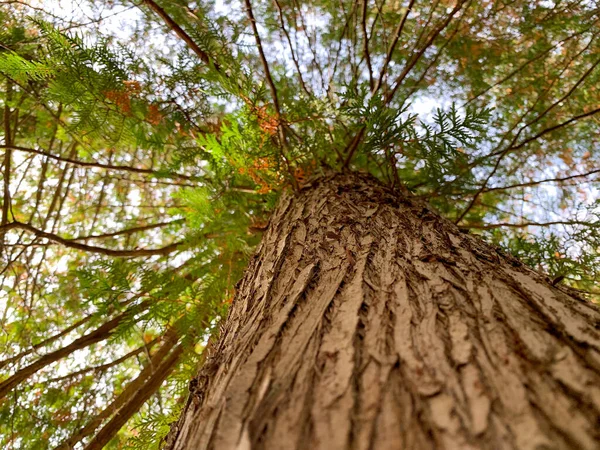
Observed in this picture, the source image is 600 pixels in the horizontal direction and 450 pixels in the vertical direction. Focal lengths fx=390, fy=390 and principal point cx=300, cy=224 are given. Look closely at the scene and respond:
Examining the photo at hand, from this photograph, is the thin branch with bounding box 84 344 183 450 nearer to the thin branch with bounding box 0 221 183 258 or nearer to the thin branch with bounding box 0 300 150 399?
the thin branch with bounding box 0 300 150 399

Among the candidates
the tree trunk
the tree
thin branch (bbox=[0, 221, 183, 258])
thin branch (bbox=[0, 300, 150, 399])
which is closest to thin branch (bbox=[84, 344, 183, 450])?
the tree

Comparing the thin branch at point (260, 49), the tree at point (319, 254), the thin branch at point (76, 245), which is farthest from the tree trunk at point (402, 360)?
the thin branch at point (76, 245)

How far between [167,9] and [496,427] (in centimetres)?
348

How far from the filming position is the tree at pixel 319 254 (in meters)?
0.76

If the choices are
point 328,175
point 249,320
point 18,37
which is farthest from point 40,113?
point 249,320

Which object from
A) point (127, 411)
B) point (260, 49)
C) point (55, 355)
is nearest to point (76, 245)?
point (55, 355)

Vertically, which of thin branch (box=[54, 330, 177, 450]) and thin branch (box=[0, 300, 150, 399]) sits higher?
thin branch (box=[0, 300, 150, 399])

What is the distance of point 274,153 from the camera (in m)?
2.35

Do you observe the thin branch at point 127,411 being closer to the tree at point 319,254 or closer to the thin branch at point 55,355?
the tree at point 319,254

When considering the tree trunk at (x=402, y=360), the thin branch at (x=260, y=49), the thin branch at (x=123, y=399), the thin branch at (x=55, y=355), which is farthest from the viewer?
the thin branch at (x=123, y=399)

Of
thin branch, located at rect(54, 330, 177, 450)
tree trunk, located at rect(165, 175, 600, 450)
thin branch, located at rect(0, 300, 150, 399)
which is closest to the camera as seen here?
tree trunk, located at rect(165, 175, 600, 450)

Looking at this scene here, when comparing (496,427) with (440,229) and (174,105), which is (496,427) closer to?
(440,229)

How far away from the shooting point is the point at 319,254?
1.48 metres

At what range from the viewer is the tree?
759 mm
